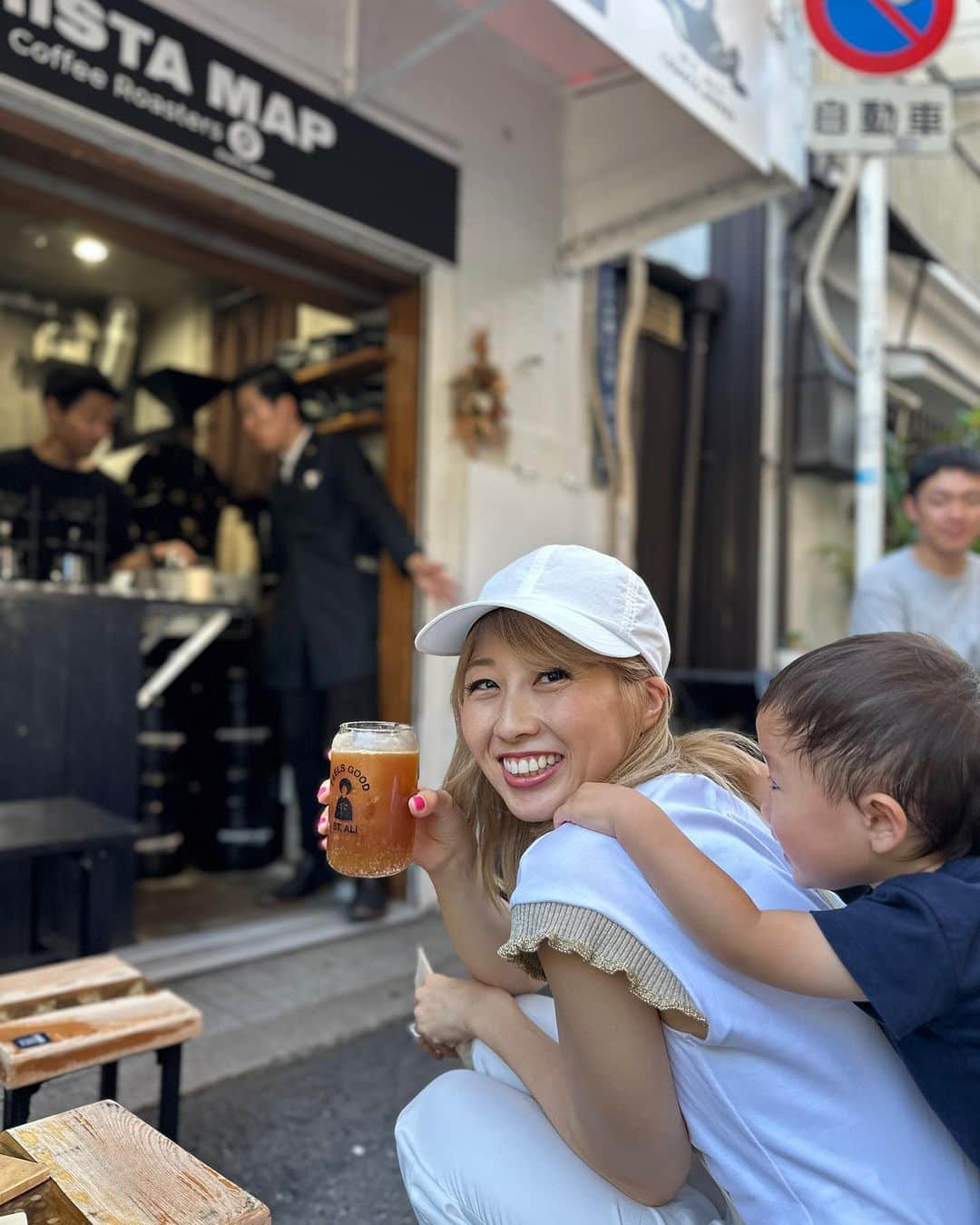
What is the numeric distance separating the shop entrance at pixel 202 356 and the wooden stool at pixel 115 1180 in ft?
7.74

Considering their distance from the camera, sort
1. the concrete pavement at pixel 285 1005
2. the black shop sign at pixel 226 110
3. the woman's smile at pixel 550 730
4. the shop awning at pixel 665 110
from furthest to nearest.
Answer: the shop awning at pixel 665 110
the black shop sign at pixel 226 110
the concrete pavement at pixel 285 1005
the woman's smile at pixel 550 730

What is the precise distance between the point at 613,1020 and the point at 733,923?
0.60ft

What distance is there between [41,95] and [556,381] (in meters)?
2.80

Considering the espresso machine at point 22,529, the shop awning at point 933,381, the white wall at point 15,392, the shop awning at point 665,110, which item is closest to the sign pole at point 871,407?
the shop awning at point 665,110

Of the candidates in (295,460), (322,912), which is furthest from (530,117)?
(322,912)

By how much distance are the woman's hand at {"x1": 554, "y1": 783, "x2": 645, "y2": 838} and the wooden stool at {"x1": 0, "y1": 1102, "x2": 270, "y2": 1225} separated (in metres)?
0.56

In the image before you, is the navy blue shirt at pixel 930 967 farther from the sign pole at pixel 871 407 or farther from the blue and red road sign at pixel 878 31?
the blue and red road sign at pixel 878 31

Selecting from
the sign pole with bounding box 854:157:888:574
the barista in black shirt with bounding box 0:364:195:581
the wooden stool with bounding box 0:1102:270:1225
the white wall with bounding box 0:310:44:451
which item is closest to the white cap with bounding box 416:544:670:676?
the wooden stool with bounding box 0:1102:270:1225

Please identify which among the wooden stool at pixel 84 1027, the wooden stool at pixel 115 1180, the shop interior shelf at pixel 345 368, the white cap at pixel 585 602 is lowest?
the wooden stool at pixel 84 1027

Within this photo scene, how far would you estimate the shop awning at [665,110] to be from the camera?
12.5 ft

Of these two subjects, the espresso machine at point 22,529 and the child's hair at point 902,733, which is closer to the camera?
the child's hair at point 902,733

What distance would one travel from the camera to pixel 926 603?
334 centimetres

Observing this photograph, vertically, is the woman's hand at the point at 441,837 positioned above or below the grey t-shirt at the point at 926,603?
below

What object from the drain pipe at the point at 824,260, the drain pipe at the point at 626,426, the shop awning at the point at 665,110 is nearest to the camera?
the shop awning at the point at 665,110
